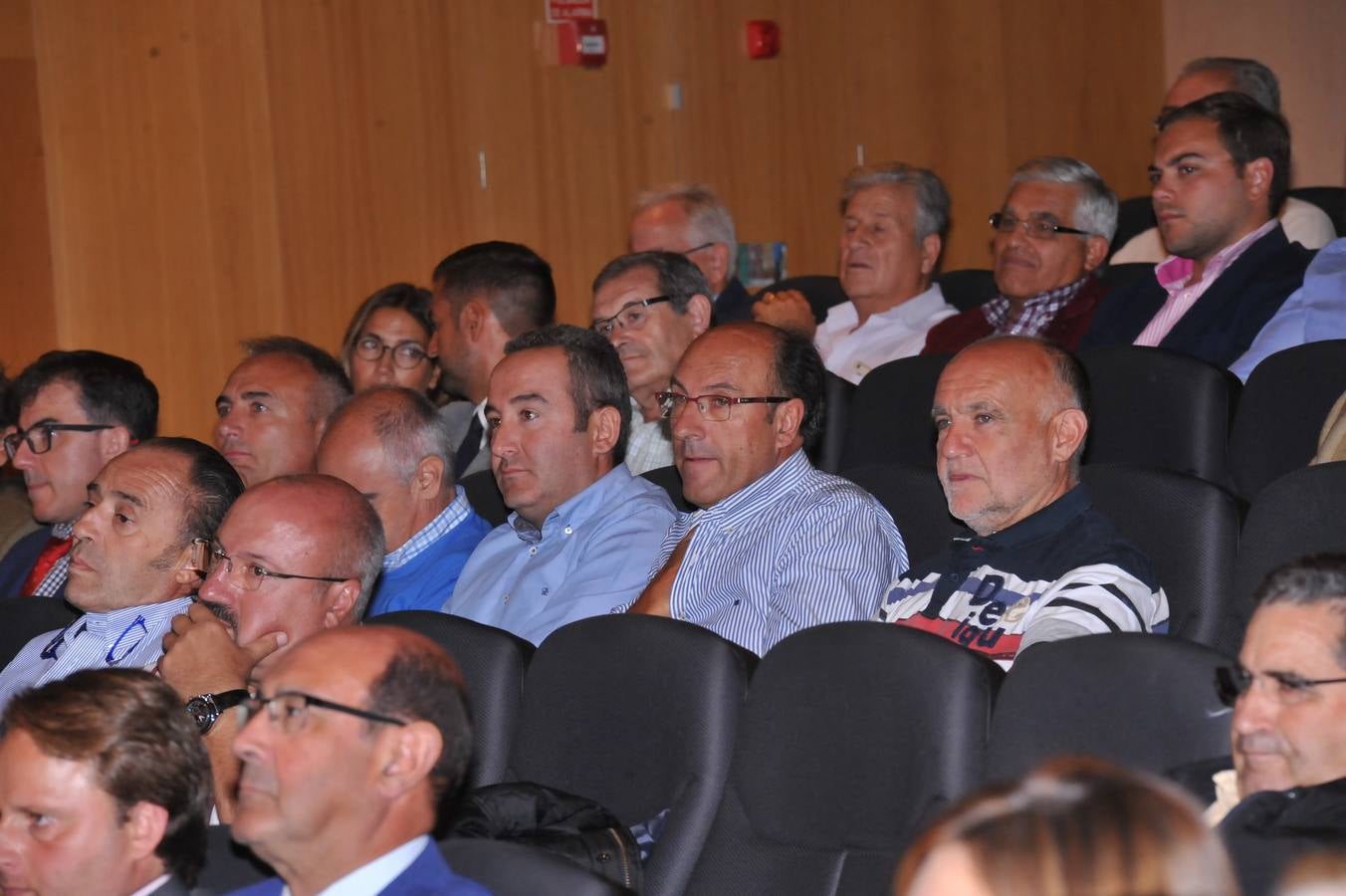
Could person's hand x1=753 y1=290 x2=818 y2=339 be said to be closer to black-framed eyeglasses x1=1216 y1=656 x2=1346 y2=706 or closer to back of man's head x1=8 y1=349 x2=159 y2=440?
back of man's head x1=8 y1=349 x2=159 y2=440

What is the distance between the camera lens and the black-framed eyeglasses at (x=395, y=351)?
5129mm

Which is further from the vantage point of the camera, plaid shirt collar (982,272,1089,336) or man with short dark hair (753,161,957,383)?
man with short dark hair (753,161,957,383)

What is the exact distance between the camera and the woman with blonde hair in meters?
0.89

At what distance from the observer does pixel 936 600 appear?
2.84m

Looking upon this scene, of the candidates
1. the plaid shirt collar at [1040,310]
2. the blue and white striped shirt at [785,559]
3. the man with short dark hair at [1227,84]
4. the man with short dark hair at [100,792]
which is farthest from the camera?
the man with short dark hair at [1227,84]

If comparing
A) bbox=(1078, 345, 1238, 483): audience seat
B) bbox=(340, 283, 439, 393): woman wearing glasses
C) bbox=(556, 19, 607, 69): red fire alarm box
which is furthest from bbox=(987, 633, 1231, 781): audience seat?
bbox=(556, 19, 607, 69): red fire alarm box

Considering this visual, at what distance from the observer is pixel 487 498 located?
13.4ft

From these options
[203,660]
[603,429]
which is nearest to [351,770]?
[203,660]

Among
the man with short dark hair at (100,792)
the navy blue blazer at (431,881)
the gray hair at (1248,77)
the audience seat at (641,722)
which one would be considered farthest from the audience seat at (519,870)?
the gray hair at (1248,77)

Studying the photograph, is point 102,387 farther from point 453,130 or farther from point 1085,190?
point 1085,190

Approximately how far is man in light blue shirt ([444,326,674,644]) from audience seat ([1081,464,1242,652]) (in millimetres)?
1069

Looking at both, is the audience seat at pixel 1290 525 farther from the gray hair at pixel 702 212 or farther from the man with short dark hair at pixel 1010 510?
the gray hair at pixel 702 212

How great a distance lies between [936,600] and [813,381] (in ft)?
2.60

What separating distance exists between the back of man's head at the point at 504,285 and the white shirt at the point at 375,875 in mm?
3118
